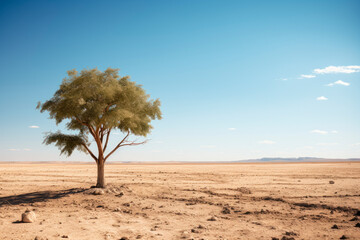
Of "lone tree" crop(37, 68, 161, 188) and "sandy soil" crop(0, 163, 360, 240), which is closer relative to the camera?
"sandy soil" crop(0, 163, 360, 240)

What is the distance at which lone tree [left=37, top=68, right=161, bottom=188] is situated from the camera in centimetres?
1786

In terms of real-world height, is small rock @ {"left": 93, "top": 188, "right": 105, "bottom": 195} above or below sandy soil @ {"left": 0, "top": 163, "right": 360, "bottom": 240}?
above

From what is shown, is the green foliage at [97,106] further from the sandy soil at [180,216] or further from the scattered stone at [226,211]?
the scattered stone at [226,211]

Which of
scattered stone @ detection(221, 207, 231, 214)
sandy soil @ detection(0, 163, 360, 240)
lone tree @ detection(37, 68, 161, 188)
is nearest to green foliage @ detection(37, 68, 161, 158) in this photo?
lone tree @ detection(37, 68, 161, 188)

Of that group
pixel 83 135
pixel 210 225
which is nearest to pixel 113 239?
pixel 210 225

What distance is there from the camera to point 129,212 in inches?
508

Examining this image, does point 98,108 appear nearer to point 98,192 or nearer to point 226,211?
point 98,192

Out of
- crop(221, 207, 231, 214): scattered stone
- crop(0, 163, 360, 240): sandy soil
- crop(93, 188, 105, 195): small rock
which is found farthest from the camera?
crop(93, 188, 105, 195): small rock

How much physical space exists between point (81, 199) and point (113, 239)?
323 inches

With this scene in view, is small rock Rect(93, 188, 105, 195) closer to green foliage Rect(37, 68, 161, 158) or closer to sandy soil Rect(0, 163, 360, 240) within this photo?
sandy soil Rect(0, 163, 360, 240)

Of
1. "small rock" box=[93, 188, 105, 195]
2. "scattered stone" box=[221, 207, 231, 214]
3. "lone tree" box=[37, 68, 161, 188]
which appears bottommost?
"scattered stone" box=[221, 207, 231, 214]

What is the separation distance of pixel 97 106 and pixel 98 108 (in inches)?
8.0

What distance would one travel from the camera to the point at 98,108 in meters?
17.5

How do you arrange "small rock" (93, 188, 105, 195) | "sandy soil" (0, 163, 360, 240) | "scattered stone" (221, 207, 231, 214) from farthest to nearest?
"small rock" (93, 188, 105, 195), "scattered stone" (221, 207, 231, 214), "sandy soil" (0, 163, 360, 240)
